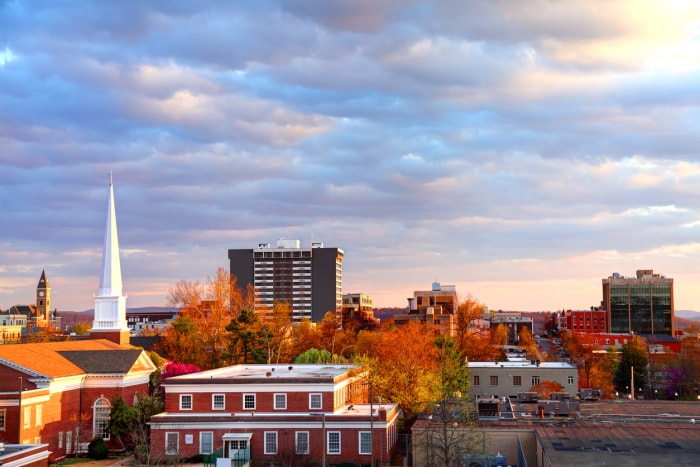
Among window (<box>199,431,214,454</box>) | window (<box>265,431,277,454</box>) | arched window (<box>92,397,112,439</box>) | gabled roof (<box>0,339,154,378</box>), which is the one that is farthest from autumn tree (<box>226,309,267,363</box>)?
window (<box>265,431,277,454</box>)

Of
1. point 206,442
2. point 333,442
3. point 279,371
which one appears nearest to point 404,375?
point 279,371

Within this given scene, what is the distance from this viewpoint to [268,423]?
64125mm

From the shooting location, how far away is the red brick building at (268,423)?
2482 inches

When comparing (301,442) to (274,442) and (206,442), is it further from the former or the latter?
(206,442)

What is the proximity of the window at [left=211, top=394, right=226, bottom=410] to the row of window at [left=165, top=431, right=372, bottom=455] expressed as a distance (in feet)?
7.59

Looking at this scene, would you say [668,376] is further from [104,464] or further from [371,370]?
[104,464]

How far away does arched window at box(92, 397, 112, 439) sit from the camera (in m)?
75.2

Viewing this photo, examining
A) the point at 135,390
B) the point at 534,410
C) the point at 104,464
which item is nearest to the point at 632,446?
the point at 534,410

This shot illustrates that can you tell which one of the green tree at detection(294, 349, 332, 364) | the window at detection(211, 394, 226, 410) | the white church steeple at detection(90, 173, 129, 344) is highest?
the white church steeple at detection(90, 173, 129, 344)

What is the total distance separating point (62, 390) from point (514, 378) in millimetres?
56336

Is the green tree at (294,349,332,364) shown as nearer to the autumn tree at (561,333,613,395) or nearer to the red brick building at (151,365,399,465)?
the red brick building at (151,365,399,465)

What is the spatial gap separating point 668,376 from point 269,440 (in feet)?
294

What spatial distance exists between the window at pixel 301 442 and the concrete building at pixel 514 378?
137 feet

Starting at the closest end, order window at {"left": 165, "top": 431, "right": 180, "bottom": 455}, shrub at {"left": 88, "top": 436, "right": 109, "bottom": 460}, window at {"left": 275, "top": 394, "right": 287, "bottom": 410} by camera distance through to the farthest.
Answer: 1. window at {"left": 165, "top": 431, "right": 180, "bottom": 455}
2. window at {"left": 275, "top": 394, "right": 287, "bottom": 410}
3. shrub at {"left": 88, "top": 436, "right": 109, "bottom": 460}
